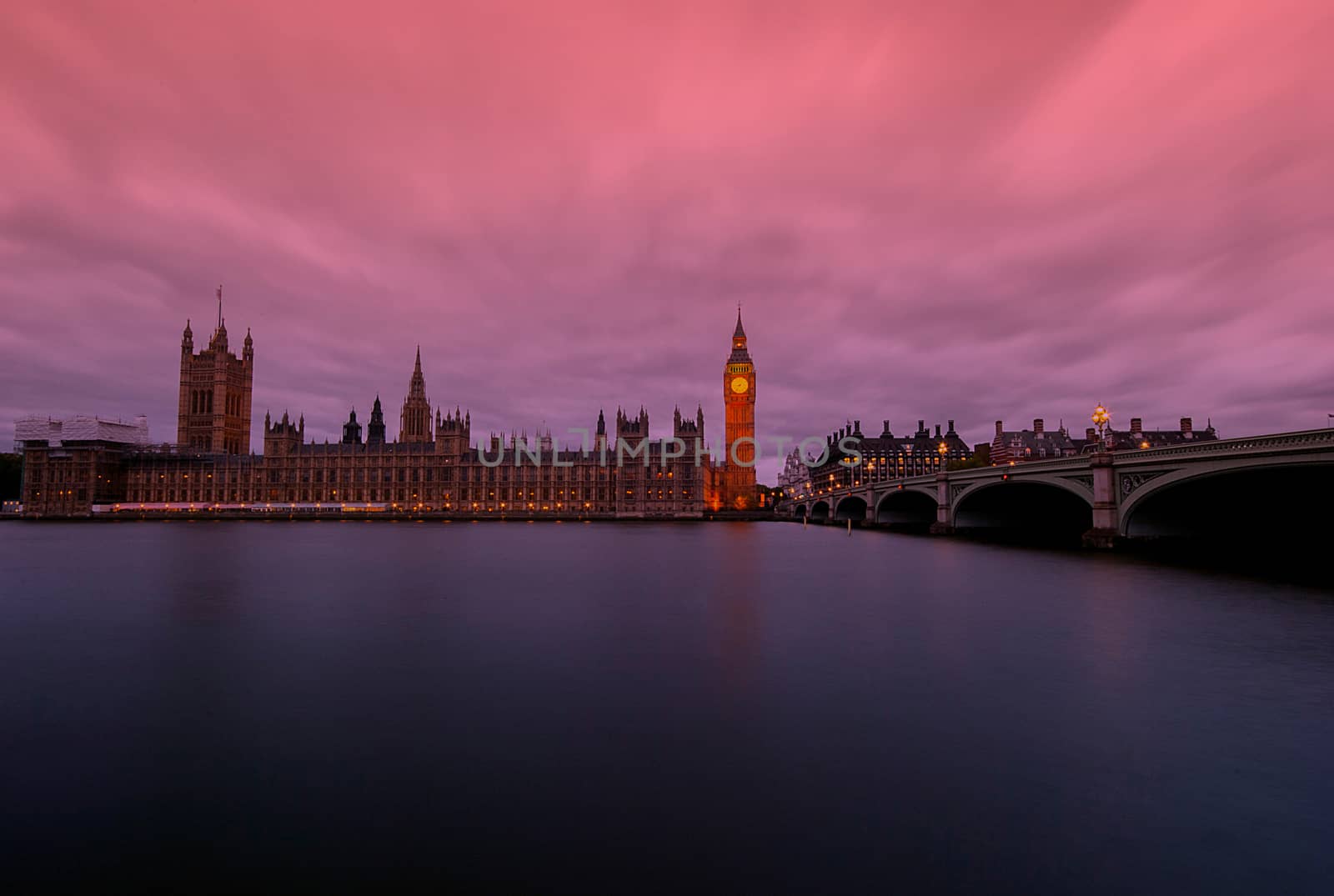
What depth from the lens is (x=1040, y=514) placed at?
69.9 m

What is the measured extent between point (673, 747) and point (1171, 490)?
43312mm

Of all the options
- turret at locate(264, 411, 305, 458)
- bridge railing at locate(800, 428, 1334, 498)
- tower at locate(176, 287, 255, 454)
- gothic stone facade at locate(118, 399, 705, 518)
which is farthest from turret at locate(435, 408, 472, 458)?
bridge railing at locate(800, 428, 1334, 498)

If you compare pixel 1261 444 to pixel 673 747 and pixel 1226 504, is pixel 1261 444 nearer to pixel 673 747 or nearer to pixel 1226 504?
pixel 1226 504

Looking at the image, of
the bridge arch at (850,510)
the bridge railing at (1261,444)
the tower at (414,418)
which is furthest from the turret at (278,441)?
the bridge railing at (1261,444)

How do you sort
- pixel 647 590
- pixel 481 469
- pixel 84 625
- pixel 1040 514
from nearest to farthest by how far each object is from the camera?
pixel 84 625 → pixel 647 590 → pixel 1040 514 → pixel 481 469

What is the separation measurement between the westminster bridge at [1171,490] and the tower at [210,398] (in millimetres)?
161177

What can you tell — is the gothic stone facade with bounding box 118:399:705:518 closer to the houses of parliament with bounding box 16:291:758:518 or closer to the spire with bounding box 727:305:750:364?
the houses of parliament with bounding box 16:291:758:518

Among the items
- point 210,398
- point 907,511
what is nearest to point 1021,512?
point 907,511

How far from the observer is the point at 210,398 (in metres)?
158

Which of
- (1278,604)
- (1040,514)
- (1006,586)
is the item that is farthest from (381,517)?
(1278,604)

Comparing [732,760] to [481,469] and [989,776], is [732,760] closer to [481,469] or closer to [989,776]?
[989,776]

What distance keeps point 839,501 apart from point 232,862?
10748 centimetres

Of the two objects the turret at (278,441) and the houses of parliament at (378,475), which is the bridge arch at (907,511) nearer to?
the houses of parliament at (378,475)

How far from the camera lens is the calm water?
631 centimetres
